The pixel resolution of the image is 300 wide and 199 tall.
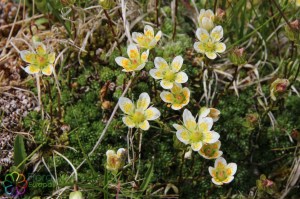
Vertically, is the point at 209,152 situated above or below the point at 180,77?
below

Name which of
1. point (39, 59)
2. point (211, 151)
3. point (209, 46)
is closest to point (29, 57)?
point (39, 59)

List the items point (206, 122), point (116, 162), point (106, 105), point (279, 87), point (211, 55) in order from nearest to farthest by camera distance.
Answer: point (116, 162) → point (206, 122) → point (279, 87) → point (211, 55) → point (106, 105)

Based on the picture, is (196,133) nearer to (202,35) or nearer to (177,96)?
(177,96)

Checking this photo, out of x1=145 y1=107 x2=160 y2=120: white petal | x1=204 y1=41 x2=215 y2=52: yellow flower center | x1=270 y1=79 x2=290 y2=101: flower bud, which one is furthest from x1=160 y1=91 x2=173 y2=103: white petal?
x1=270 y1=79 x2=290 y2=101: flower bud

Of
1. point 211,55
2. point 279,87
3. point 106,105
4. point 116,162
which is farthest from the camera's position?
point 106,105

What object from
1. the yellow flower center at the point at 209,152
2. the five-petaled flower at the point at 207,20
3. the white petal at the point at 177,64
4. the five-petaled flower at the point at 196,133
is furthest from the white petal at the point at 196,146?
the five-petaled flower at the point at 207,20

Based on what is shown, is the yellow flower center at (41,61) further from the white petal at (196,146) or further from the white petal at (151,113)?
the white petal at (196,146)

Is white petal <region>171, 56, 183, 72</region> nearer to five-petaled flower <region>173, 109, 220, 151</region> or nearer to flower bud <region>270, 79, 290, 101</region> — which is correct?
five-petaled flower <region>173, 109, 220, 151</region>
